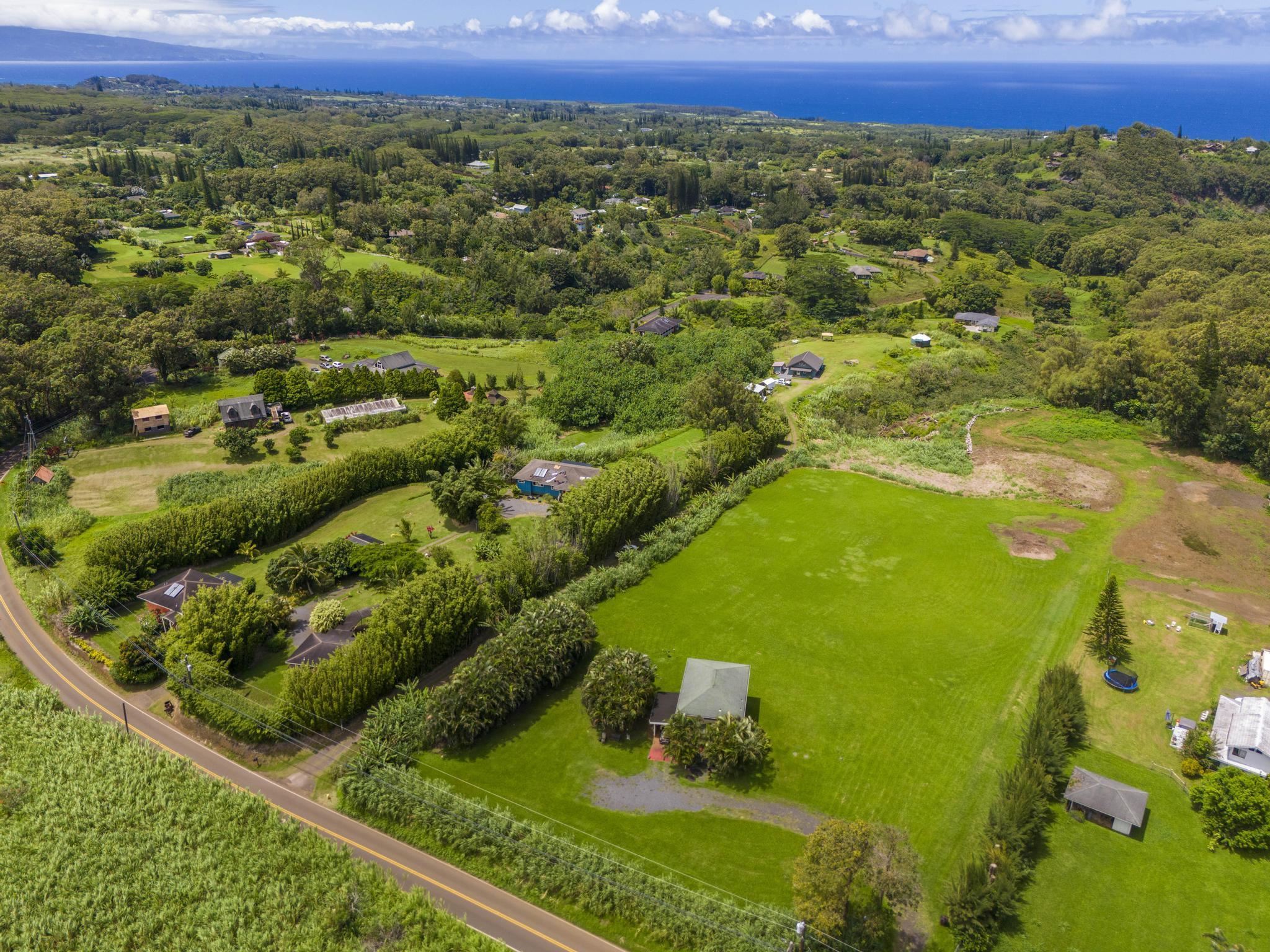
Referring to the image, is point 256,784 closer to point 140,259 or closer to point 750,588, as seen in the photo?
point 750,588

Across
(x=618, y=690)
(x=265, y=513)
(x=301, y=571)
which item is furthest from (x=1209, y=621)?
(x=265, y=513)

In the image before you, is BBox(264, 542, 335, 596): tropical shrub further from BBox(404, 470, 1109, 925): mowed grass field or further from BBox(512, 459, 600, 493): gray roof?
BBox(512, 459, 600, 493): gray roof

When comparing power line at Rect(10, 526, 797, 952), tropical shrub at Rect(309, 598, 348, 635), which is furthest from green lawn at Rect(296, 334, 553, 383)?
power line at Rect(10, 526, 797, 952)

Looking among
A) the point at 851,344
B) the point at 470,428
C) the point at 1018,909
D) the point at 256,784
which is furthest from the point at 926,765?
the point at 851,344

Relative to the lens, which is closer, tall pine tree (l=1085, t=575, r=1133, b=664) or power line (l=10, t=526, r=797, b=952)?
power line (l=10, t=526, r=797, b=952)

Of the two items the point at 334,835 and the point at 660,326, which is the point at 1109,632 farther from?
the point at 660,326

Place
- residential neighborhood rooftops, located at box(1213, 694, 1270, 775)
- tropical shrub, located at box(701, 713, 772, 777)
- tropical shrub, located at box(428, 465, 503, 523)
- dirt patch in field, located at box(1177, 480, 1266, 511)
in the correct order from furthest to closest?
dirt patch in field, located at box(1177, 480, 1266, 511), tropical shrub, located at box(428, 465, 503, 523), tropical shrub, located at box(701, 713, 772, 777), residential neighborhood rooftops, located at box(1213, 694, 1270, 775)

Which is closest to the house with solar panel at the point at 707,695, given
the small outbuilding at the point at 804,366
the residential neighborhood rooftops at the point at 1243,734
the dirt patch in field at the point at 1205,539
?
the residential neighborhood rooftops at the point at 1243,734
